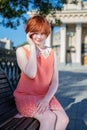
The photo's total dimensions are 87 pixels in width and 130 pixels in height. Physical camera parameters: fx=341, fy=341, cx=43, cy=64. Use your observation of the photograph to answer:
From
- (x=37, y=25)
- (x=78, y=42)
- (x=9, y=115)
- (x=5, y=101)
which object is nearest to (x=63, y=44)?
(x=78, y=42)

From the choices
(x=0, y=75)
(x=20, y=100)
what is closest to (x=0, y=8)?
(x=0, y=75)

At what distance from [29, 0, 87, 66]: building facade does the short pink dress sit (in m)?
55.7

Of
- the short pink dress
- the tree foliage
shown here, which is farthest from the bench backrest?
the tree foliage

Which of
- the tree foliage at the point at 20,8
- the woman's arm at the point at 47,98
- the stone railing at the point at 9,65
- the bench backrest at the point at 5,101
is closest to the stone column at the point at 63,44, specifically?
the tree foliage at the point at 20,8

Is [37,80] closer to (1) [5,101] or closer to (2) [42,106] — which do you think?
(2) [42,106]

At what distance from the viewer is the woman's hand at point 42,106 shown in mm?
3055

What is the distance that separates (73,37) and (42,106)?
6073 centimetres

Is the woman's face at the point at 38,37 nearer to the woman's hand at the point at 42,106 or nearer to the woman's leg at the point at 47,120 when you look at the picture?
the woman's hand at the point at 42,106

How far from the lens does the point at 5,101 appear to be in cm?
362

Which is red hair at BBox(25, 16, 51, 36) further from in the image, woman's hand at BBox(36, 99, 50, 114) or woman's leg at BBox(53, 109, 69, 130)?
woman's leg at BBox(53, 109, 69, 130)

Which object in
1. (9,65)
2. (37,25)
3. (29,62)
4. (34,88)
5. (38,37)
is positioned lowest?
(9,65)

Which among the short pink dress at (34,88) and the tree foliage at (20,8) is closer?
→ the short pink dress at (34,88)

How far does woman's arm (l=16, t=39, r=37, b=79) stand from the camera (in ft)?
9.98

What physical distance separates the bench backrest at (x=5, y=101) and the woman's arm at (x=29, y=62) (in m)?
0.50
